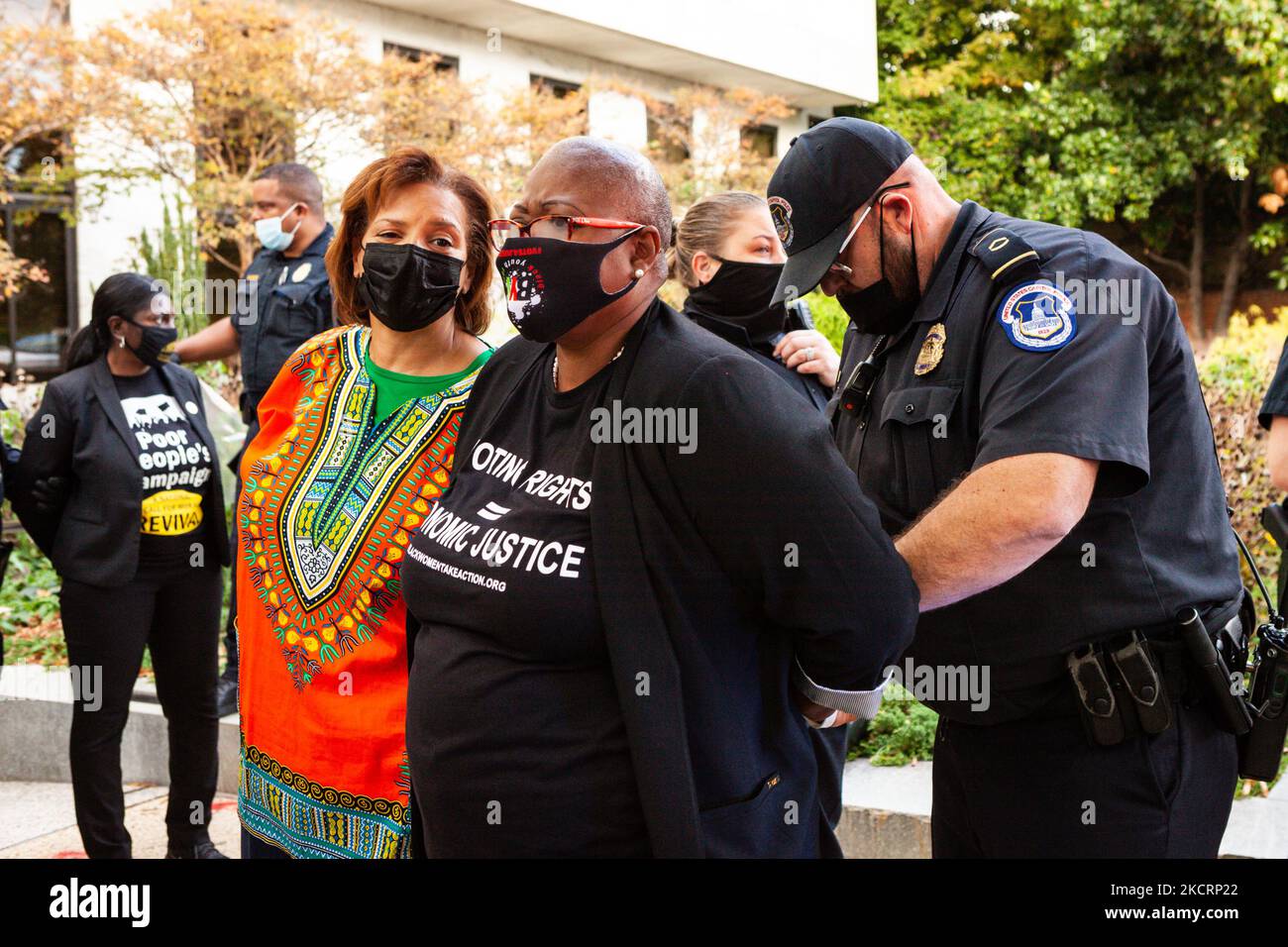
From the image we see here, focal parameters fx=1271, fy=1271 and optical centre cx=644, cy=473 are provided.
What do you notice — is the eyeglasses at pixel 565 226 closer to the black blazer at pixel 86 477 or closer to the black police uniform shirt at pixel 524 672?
the black police uniform shirt at pixel 524 672

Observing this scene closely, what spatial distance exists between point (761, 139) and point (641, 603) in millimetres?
18141

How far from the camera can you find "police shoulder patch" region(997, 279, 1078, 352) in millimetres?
2107

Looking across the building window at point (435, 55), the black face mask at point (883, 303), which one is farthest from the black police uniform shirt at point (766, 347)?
the building window at point (435, 55)

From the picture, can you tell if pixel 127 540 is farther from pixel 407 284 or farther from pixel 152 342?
pixel 407 284

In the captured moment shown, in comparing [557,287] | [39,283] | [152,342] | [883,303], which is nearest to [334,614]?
[557,287]

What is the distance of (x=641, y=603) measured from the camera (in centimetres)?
181

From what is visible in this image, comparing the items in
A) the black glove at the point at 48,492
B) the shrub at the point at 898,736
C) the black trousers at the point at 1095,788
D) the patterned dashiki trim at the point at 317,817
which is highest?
the black glove at the point at 48,492

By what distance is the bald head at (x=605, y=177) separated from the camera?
6.77 feet

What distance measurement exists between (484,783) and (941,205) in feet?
4.52

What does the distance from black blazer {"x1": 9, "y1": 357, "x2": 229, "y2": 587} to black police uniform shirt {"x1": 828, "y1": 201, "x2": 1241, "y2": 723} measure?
2900 millimetres

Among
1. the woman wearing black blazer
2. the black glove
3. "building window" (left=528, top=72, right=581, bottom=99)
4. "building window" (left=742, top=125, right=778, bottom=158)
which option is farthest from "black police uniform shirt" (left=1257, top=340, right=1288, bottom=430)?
"building window" (left=742, top=125, right=778, bottom=158)

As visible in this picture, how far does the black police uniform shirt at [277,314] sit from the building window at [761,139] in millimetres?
12631

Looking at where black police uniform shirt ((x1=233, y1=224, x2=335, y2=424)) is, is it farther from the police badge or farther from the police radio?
the police radio

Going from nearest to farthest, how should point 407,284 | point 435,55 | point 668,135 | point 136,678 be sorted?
A: point 407,284, point 136,678, point 435,55, point 668,135
